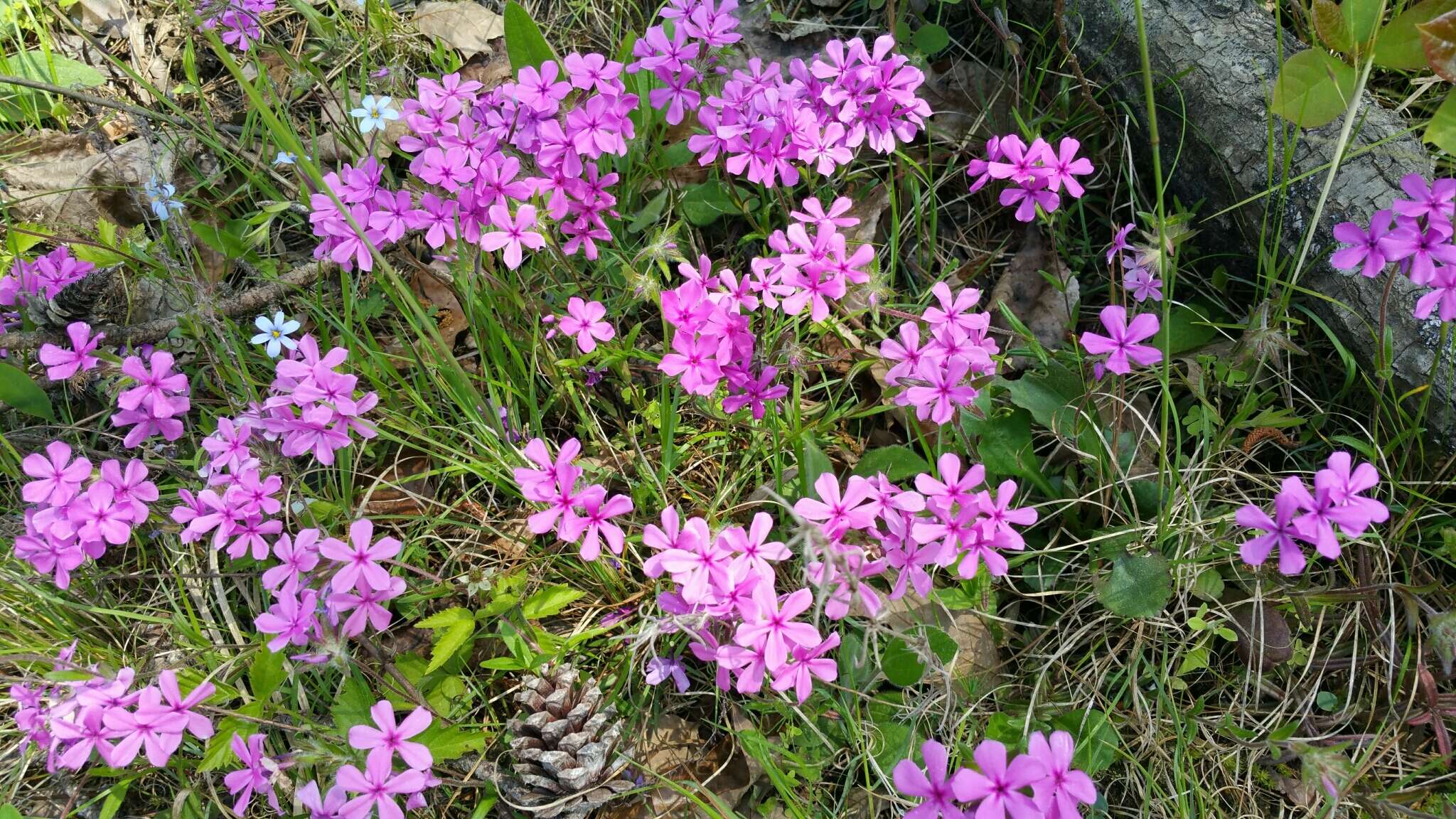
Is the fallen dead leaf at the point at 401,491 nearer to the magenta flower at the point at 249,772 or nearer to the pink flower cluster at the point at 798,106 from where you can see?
the magenta flower at the point at 249,772

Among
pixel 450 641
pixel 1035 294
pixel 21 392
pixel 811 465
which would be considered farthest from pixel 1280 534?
pixel 21 392

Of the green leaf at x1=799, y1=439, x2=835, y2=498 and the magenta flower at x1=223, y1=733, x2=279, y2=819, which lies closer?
the magenta flower at x1=223, y1=733, x2=279, y2=819

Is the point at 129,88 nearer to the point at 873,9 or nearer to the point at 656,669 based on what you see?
the point at 873,9

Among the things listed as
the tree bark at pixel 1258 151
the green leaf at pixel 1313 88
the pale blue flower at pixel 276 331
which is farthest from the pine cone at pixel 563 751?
the green leaf at pixel 1313 88

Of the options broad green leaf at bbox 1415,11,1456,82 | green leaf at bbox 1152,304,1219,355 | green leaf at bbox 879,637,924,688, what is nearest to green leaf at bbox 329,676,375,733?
green leaf at bbox 879,637,924,688

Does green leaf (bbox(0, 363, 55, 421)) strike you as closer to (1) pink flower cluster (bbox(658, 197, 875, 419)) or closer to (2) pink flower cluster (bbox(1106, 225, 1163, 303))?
Result: (1) pink flower cluster (bbox(658, 197, 875, 419))

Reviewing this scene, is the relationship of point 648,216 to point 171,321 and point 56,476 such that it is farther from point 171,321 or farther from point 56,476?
point 56,476

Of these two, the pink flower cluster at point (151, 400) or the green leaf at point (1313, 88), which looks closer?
the green leaf at point (1313, 88)
